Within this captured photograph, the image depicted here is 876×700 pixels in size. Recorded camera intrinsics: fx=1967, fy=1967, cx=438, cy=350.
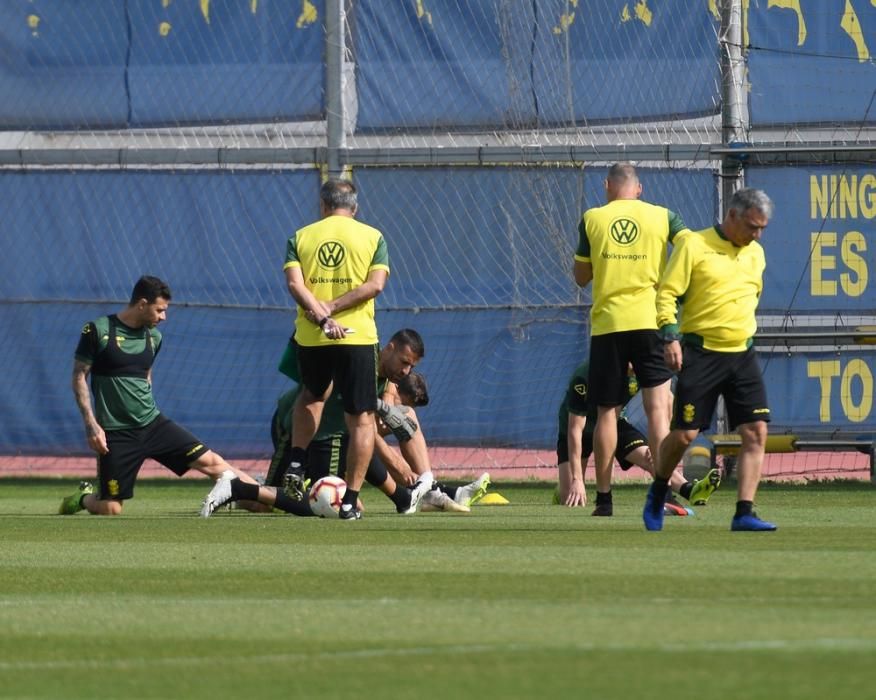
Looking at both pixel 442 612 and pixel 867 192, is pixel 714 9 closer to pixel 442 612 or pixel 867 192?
pixel 867 192

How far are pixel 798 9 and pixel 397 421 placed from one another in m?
5.89

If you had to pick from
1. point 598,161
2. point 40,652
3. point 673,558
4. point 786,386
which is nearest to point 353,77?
point 598,161

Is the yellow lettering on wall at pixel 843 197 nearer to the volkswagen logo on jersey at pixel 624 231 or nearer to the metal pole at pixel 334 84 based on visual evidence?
the metal pole at pixel 334 84

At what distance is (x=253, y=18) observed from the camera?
1762 cm

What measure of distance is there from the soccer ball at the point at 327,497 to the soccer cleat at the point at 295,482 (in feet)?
0.30

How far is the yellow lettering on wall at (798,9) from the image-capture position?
16.6 m

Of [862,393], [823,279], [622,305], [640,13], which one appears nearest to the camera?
[622,305]

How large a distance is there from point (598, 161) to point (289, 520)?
612 centimetres

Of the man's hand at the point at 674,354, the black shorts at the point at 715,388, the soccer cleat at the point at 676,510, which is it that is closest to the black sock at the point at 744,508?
the black shorts at the point at 715,388

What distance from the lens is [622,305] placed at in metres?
11.5

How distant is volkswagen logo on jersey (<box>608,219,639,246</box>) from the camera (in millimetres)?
11547

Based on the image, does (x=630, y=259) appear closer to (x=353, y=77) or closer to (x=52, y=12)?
(x=353, y=77)

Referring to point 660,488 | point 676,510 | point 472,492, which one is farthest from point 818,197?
point 660,488

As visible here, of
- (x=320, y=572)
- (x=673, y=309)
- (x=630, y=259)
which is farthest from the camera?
(x=630, y=259)
